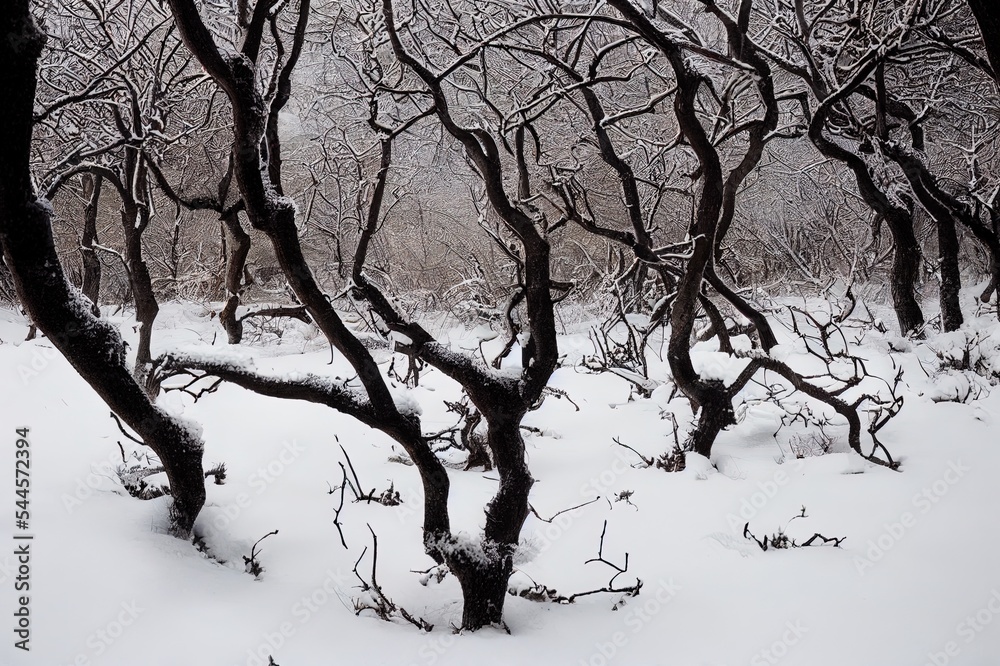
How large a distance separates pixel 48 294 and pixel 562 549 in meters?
2.80

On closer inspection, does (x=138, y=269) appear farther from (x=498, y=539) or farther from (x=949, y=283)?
(x=949, y=283)

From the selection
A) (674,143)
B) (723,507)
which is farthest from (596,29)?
(723,507)

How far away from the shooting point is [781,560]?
335 cm

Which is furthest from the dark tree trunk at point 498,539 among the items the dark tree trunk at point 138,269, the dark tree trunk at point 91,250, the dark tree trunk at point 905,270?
the dark tree trunk at point 91,250

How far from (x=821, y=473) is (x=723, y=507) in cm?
77

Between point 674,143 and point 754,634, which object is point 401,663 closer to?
point 754,634

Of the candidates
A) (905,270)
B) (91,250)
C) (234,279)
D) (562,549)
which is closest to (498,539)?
(562,549)
